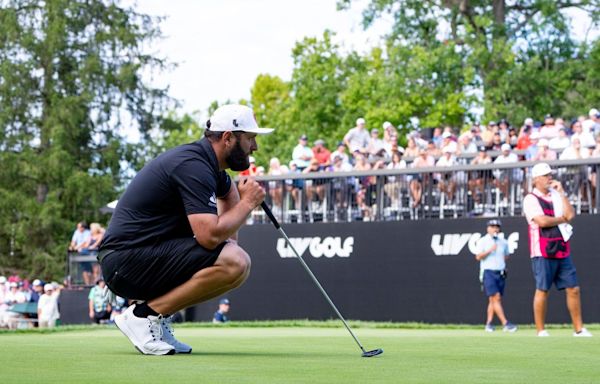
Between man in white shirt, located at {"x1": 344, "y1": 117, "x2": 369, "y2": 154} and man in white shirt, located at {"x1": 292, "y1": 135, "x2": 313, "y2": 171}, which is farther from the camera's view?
man in white shirt, located at {"x1": 344, "y1": 117, "x2": 369, "y2": 154}

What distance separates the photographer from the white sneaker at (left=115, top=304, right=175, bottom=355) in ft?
26.6

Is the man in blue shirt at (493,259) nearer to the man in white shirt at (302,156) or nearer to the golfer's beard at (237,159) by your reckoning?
the man in white shirt at (302,156)

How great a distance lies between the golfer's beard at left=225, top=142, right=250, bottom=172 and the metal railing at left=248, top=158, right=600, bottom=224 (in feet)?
39.8

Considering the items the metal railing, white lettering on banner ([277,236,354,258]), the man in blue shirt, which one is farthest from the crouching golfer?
white lettering on banner ([277,236,354,258])

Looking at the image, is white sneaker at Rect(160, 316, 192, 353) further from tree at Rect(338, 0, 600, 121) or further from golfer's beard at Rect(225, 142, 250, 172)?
tree at Rect(338, 0, 600, 121)

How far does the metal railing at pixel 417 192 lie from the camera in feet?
64.4

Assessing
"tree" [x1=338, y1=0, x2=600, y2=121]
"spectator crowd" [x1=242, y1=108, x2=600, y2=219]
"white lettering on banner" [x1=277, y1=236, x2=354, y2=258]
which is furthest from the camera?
"tree" [x1=338, y1=0, x2=600, y2=121]

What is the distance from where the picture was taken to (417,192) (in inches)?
847

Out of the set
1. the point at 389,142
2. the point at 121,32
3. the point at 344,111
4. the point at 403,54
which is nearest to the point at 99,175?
the point at 121,32

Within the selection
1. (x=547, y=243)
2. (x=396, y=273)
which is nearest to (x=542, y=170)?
(x=547, y=243)

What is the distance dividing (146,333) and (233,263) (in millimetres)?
773

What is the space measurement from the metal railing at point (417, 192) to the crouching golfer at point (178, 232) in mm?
12258

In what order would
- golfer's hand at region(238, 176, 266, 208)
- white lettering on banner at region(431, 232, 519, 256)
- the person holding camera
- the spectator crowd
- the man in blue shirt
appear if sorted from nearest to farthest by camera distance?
golfer's hand at region(238, 176, 266, 208) < the person holding camera < the man in blue shirt < white lettering on banner at region(431, 232, 519, 256) < the spectator crowd

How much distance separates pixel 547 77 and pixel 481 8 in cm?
399
